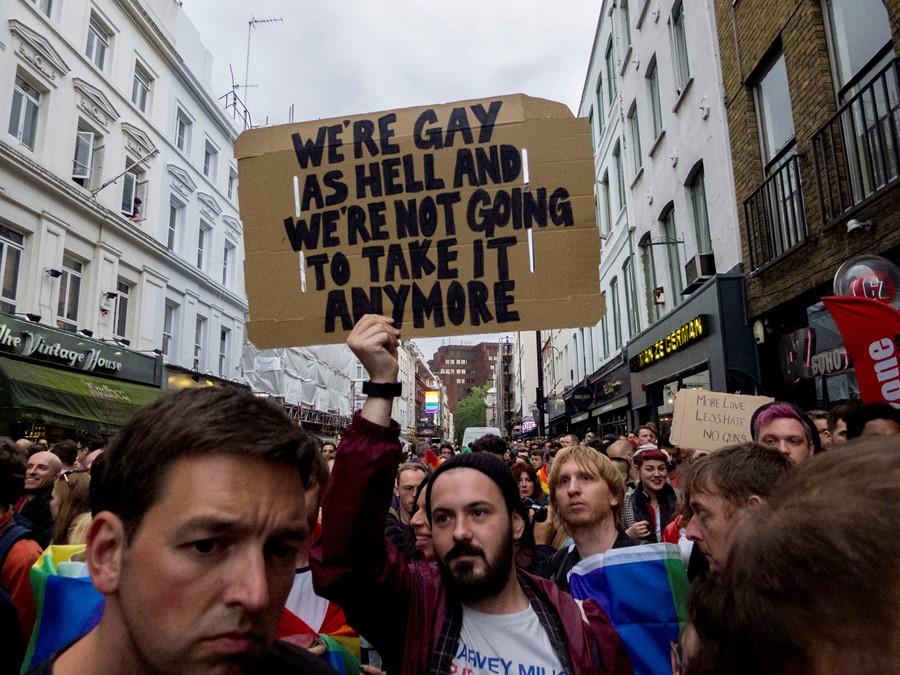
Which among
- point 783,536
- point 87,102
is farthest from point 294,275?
point 87,102

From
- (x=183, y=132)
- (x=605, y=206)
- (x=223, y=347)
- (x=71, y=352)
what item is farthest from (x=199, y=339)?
(x=605, y=206)

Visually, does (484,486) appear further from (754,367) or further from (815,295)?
(754,367)

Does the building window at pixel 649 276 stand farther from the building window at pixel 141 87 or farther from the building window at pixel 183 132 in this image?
the building window at pixel 183 132

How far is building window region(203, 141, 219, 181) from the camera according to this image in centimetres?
2264

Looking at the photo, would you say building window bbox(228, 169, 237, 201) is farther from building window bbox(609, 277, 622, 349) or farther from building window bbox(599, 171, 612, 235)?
building window bbox(609, 277, 622, 349)

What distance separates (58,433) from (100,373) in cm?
183

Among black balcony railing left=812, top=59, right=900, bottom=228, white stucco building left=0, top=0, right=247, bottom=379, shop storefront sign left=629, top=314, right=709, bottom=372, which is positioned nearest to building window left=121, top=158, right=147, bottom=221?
white stucco building left=0, top=0, right=247, bottom=379

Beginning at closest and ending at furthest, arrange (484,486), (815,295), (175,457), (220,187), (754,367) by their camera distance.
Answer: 1. (175,457)
2. (484,486)
3. (815,295)
4. (754,367)
5. (220,187)

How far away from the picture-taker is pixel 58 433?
1402cm

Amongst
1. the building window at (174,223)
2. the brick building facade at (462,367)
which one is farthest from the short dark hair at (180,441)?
the brick building facade at (462,367)

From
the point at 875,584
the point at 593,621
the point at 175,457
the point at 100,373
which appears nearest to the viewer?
the point at 875,584

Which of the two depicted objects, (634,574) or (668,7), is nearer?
(634,574)

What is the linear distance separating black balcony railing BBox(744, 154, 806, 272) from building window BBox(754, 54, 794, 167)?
497 mm

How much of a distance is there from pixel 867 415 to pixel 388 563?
11.6ft
